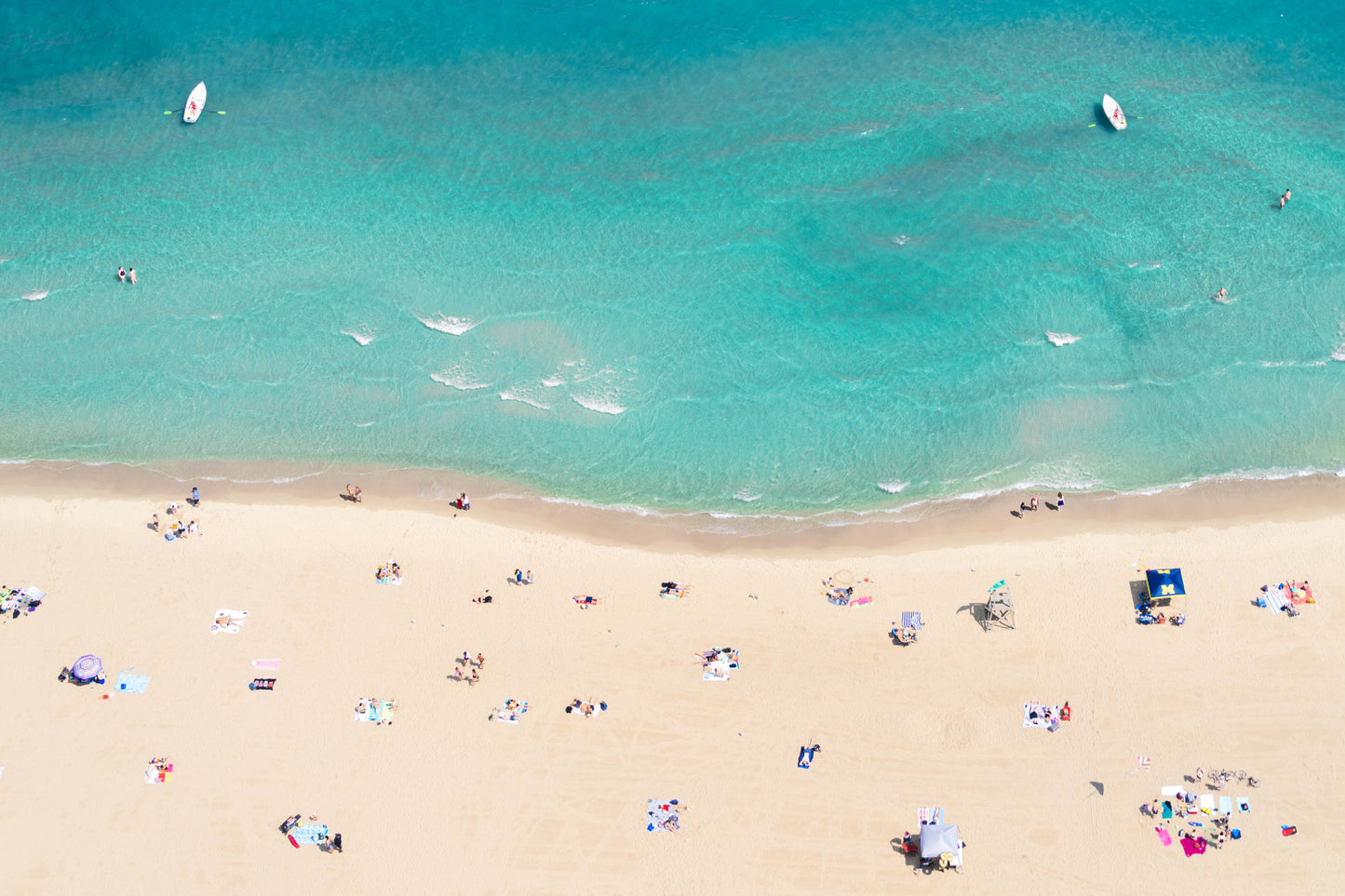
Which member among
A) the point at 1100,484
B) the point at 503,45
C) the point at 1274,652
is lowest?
the point at 1274,652

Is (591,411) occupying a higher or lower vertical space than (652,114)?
lower

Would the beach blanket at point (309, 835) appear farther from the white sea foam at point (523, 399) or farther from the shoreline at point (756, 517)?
the white sea foam at point (523, 399)

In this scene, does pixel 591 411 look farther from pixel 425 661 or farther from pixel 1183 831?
pixel 1183 831

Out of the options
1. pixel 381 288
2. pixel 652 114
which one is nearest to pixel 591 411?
pixel 381 288

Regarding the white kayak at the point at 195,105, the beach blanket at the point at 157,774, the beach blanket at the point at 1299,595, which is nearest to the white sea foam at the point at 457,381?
the beach blanket at the point at 157,774

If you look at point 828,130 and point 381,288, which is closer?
point 381,288

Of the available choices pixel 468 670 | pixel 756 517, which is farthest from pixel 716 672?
pixel 468 670
